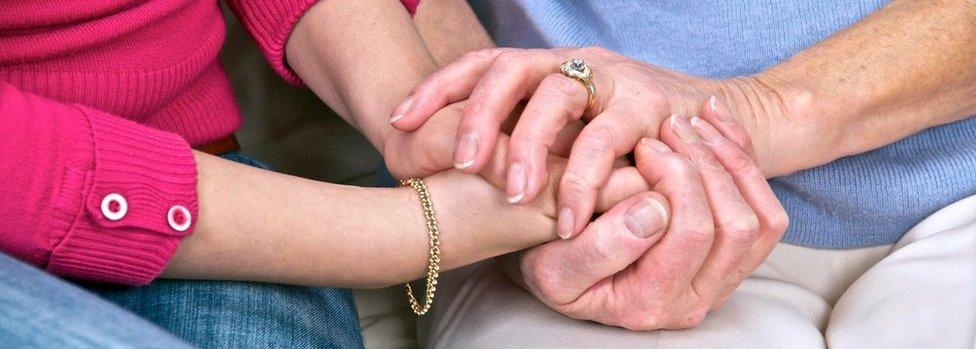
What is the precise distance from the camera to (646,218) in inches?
36.6

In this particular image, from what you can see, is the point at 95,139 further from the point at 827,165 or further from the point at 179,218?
the point at 827,165

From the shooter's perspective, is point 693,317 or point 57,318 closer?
point 57,318

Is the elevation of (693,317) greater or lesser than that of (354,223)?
lesser

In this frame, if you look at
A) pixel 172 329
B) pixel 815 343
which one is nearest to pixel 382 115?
pixel 172 329

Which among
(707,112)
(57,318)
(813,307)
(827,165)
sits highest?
(57,318)

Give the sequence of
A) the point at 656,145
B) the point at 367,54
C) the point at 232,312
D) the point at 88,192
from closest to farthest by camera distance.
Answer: the point at 88,192, the point at 232,312, the point at 656,145, the point at 367,54

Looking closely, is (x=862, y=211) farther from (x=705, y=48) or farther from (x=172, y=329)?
(x=172, y=329)

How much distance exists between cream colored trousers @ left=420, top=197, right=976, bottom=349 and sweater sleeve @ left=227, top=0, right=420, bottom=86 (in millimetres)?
326

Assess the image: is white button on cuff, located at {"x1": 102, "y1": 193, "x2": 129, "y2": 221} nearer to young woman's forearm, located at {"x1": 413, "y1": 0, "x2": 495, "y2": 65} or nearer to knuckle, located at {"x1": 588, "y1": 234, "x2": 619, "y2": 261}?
knuckle, located at {"x1": 588, "y1": 234, "x2": 619, "y2": 261}

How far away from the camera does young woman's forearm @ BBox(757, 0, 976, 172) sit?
1.08 meters

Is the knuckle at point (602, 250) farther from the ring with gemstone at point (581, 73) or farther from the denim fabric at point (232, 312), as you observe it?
the denim fabric at point (232, 312)

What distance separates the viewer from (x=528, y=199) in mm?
929

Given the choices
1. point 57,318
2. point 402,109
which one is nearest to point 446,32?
point 402,109

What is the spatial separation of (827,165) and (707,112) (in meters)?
0.20
